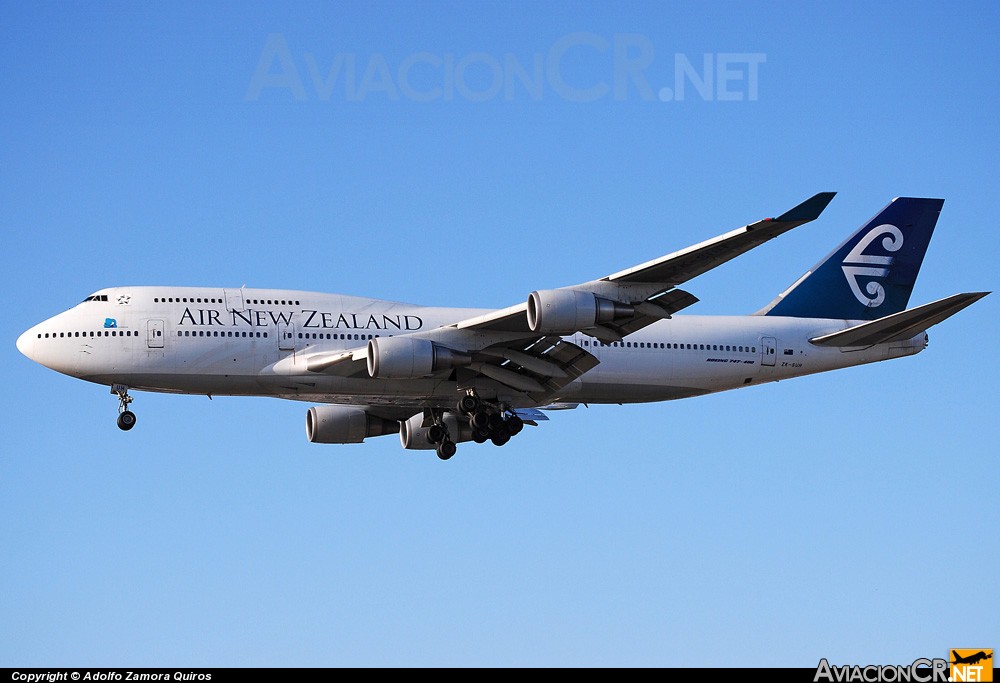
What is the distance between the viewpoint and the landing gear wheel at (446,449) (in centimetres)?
4950

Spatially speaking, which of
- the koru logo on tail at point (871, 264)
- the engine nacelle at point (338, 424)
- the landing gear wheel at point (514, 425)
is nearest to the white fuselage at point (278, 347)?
the landing gear wheel at point (514, 425)

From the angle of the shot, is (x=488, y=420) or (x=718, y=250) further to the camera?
(x=488, y=420)

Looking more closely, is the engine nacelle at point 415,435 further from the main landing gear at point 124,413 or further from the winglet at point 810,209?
the winglet at point 810,209

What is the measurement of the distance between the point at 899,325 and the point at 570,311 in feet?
41.3

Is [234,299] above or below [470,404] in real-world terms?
above

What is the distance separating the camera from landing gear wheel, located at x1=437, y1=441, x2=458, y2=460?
49.5 meters

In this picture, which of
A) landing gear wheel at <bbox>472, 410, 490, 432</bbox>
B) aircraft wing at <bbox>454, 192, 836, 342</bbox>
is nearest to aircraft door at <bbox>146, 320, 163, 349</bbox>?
aircraft wing at <bbox>454, 192, 836, 342</bbox>

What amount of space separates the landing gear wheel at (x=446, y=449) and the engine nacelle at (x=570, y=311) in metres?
8.95

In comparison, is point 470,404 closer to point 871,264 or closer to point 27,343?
point 27,343

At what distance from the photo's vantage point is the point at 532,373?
4675 centimetres

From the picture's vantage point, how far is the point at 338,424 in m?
51.6

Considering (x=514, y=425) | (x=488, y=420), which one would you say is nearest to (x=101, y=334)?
(x=488, y=420)

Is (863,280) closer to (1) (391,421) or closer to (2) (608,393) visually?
(2) (608,393)

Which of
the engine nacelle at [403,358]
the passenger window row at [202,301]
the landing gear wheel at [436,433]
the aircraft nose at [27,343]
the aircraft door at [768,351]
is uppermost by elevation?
the passenger window row at [202,301]
